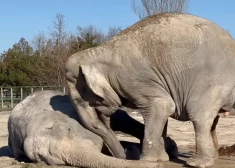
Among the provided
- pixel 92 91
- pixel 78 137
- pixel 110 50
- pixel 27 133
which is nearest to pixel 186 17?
pixel 110 50

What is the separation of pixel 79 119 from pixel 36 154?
35.6 inches

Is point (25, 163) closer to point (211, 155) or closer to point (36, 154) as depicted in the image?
point (36, 154)

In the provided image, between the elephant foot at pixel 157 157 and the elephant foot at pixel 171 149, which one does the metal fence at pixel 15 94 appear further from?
the elephant foot at pixel 157 157

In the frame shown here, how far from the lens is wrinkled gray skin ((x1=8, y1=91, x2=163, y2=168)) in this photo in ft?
26.7

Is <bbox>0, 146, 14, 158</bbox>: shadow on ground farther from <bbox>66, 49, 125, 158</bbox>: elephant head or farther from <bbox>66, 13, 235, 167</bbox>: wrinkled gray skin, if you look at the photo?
<bbox>66, 13, 235, 167</bbox>: wrinkled gray skin

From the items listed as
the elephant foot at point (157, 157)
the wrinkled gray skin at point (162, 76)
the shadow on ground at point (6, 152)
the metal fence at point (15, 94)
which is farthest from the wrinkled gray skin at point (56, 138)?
the metal fence at point (15, 94)

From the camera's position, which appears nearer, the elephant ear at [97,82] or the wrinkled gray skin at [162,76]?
the wrinkled gray skin at [162,76]

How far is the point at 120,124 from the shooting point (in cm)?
968

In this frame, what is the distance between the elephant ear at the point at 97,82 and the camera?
8.74 m

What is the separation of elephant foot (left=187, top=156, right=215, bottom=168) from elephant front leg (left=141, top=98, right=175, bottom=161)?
55 centimetres

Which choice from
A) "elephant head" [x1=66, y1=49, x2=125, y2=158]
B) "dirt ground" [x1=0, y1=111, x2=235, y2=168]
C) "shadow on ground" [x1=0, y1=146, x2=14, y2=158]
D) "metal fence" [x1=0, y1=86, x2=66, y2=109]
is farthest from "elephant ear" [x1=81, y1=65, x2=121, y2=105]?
"metal fence" [x1=0, y1=86, x2=66, y2=109]

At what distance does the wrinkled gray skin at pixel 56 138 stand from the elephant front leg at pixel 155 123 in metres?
0.67

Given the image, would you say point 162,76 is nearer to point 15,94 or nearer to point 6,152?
point 6,152

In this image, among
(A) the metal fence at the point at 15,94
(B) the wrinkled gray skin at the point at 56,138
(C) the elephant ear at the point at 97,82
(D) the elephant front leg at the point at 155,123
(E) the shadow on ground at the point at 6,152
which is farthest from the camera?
(A) the metal fence at the point at 15,94
